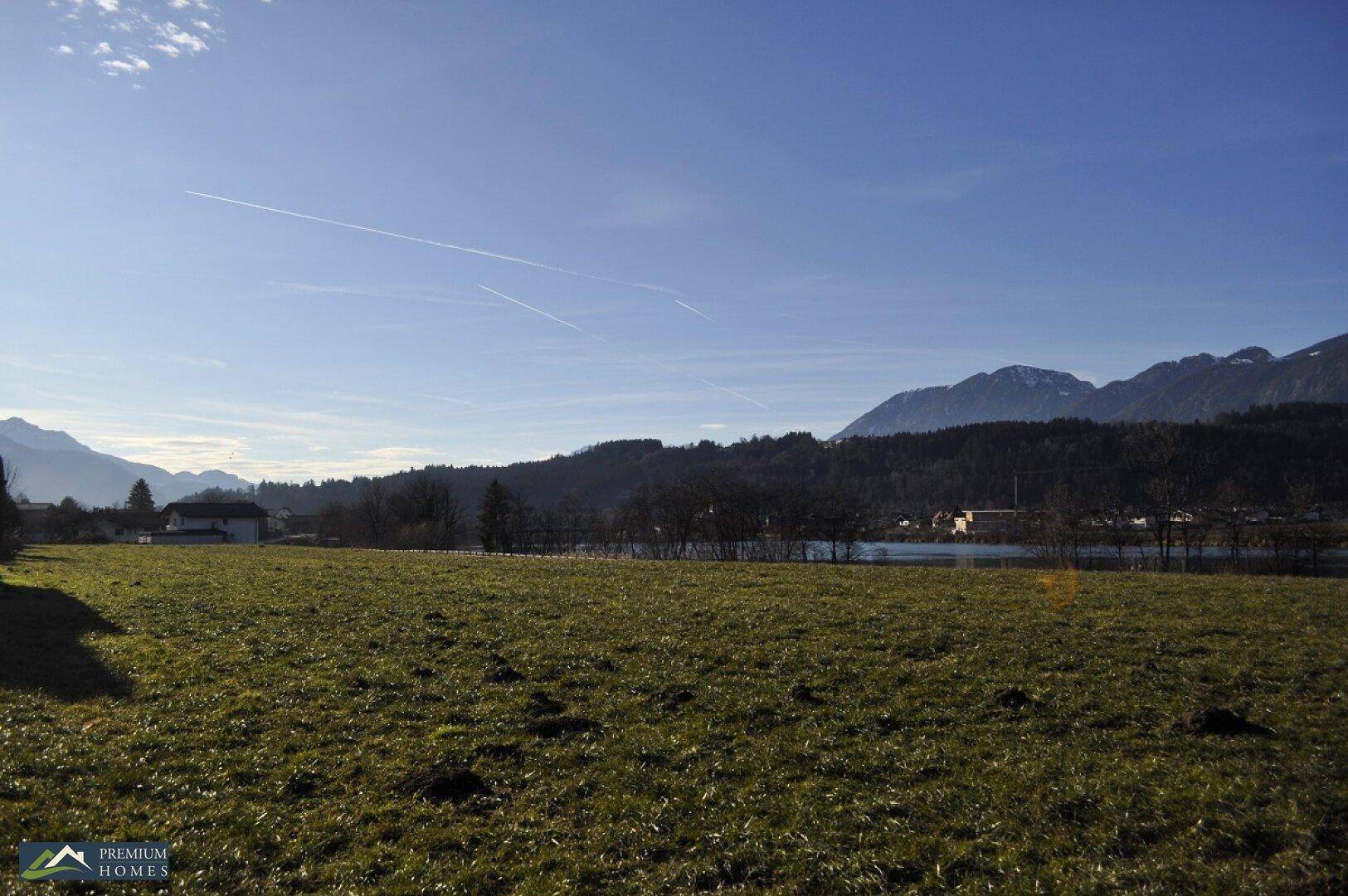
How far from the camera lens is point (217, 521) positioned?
458 ft

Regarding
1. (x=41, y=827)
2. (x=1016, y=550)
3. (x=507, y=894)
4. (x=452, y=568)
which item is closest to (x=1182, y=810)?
(x=507, y=894)

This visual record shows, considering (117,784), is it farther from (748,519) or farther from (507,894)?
(748,519)

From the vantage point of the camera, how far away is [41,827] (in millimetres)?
10281

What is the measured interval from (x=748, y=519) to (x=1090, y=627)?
9867 cm

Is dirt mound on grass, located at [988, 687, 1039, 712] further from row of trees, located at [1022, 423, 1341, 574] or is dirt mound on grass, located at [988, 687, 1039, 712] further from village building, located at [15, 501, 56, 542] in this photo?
village building, located at [15, 501, 56, 542]

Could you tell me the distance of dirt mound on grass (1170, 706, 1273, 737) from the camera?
1258 cm

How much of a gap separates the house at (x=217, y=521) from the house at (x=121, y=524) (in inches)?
363

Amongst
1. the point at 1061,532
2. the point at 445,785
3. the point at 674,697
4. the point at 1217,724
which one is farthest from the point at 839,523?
the point at 445,785

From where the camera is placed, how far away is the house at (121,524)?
14488 cm

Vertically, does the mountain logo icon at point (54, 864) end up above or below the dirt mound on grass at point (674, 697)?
below

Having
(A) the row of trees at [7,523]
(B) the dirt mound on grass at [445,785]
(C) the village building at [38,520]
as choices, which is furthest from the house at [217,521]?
(B) the dirt mound on grass at [445,785]

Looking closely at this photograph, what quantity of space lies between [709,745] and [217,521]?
15193cm

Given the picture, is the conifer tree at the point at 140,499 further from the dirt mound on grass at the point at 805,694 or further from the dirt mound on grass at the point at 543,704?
the dirt mound on grass at the point at 805,694

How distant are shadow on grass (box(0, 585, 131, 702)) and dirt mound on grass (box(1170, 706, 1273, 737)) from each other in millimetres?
20811
